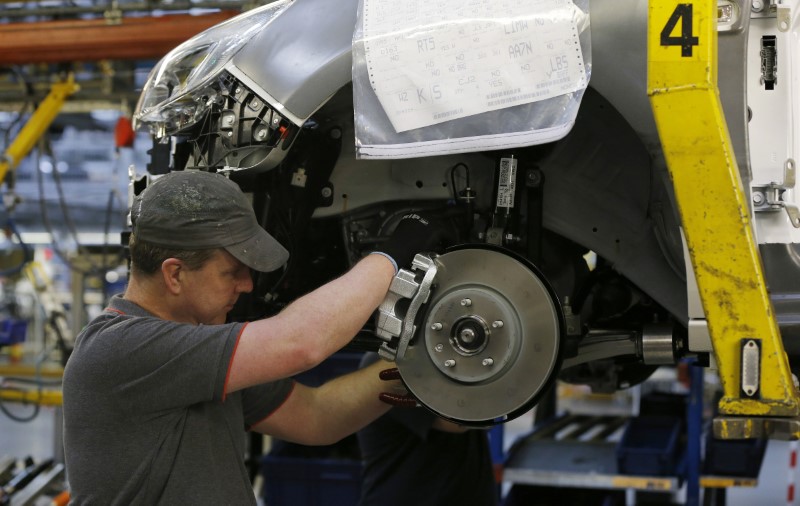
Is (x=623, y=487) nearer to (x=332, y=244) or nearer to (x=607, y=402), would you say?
(x=332, y=244)

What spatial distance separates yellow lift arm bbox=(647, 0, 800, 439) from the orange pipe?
13.9 ft

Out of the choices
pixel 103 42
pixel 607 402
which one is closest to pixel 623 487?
A: pixel 103 42

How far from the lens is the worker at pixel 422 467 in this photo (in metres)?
3.11

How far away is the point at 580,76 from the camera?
2.07 m

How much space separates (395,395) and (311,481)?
258 centimetres

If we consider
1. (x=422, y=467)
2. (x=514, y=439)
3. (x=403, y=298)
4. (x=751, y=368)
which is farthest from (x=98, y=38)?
(x=751, y=368)

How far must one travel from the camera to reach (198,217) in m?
2.05

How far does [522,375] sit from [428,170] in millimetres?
624

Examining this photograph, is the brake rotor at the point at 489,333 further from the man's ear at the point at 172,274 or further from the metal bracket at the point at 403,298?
the man's ear at the point at 172,274

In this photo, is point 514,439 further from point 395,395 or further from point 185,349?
point 185,349

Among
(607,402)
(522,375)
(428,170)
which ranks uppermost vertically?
(428,170)

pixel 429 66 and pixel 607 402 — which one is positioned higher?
pixel 429 66

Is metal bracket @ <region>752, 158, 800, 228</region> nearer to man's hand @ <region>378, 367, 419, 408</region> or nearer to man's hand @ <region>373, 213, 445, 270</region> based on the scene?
man's hand @ <region>373, 213, 445, 270</region>

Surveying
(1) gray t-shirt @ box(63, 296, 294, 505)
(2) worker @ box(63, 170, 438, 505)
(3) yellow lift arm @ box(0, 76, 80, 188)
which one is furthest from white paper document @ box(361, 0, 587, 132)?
(3) yellow lift arm @ box(0, 76, 80, 188)
